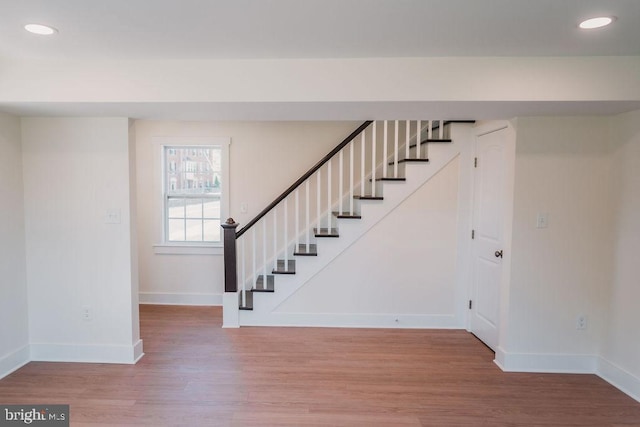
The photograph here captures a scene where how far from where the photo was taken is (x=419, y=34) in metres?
2.00

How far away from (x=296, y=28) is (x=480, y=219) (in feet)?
8.63

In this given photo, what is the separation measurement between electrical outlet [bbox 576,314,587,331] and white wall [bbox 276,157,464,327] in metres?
1.14

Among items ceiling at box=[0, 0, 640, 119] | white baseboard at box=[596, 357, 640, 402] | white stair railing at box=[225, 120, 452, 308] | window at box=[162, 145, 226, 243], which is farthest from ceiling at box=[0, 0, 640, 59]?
white baseboard at box=[596, 357, 640, 402]

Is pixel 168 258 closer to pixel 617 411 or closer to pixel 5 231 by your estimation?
pixel 5 231

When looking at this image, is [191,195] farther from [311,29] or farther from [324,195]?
[311,29]

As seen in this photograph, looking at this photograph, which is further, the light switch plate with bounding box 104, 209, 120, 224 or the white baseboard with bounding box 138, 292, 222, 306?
the white baseboard with bounding box 138, 292, 222, 306

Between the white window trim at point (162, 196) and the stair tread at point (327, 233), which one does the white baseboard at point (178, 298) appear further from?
the stair tread at point (327, 233)

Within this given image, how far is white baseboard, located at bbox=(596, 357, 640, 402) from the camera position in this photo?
8.43 feet

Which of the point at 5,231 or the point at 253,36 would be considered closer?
the point at 253,36

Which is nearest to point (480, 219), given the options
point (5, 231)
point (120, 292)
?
point (120, 292)

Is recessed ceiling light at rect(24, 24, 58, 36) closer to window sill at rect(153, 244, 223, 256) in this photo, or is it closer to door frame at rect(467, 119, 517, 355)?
window sill at rect(153, 244, 223, 256)

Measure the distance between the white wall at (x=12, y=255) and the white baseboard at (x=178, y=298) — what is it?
1.64 metres

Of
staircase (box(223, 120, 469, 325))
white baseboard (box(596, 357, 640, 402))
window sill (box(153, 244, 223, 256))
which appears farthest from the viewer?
window sill (box(153, 244, 223, 256))

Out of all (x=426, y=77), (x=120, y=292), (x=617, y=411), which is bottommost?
(x=617, y=411)
